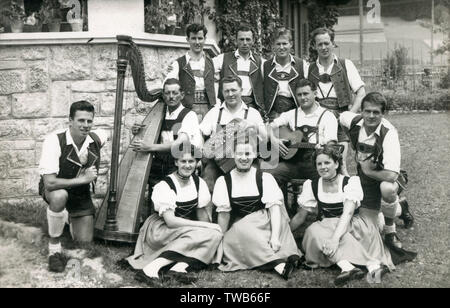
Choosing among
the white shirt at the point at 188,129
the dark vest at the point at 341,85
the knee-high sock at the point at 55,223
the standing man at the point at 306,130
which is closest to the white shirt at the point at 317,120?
the standing man at the point at 306,130

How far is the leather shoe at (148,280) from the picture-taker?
352 centimetres

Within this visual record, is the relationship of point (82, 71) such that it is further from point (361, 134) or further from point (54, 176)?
point (361, 134)

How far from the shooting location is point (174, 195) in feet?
13.1

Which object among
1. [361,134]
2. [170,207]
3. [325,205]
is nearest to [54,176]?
[170,207]

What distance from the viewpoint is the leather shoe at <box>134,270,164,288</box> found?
3518mm

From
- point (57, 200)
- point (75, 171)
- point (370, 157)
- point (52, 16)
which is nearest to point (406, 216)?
point (370, 157)

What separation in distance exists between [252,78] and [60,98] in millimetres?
1936

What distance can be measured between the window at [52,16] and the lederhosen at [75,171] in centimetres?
164

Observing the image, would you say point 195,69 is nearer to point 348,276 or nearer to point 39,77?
point 39,77

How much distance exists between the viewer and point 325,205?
4008 millimetres

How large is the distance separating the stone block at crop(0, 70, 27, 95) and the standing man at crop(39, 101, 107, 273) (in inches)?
54.7

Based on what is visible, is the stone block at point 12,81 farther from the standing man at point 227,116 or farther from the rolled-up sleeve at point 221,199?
the rolled-up sleeve at point 221,199

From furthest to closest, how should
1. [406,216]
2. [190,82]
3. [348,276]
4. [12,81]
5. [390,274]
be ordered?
[12,81] < [190,82] < [406,216] < [390,274] < [348,276]

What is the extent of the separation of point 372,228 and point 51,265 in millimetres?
2368
